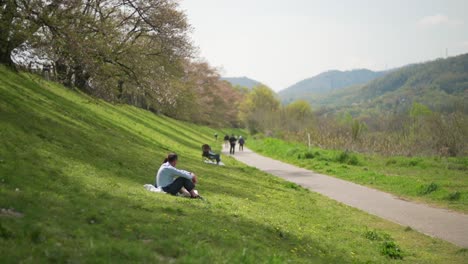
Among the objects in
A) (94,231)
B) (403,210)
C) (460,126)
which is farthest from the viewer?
(460,126)

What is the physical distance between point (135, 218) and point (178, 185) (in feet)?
13.1

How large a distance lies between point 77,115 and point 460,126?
25.6 m

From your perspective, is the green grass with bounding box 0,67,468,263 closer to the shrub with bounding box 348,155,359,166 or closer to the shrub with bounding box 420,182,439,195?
the shrub with bounding box 420,182,439,195

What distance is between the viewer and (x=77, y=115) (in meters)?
22.0

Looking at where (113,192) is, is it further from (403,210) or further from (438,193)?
(438,193)

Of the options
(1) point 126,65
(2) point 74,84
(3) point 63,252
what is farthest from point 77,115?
(3) point 63,252

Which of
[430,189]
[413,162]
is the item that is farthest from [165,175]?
[413,162]

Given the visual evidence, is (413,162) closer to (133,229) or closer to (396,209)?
(396,209)

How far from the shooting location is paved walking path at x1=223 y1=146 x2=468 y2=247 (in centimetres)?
1207

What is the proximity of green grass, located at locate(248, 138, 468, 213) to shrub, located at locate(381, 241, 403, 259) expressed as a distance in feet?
21.2

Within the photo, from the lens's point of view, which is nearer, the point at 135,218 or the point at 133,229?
the point at 133,229

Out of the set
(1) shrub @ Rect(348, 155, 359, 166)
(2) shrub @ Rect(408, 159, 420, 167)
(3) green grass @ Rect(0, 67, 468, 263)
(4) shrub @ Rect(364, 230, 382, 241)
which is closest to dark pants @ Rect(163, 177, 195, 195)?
(3) green grass @ Rect(0, 67, 468, 263)

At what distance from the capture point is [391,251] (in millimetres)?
9664

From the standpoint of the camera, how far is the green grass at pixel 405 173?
17.1m
